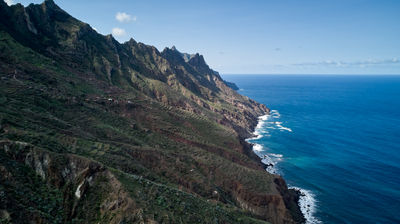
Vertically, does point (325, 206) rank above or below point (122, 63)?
below

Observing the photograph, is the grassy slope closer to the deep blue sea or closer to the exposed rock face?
the exposed rock face

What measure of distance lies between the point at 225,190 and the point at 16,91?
189 ft

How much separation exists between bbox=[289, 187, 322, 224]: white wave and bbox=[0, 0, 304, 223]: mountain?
2420 millimetres

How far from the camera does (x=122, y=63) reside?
436 ft

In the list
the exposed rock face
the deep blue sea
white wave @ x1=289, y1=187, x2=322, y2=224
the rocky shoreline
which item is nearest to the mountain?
the exposed rock face

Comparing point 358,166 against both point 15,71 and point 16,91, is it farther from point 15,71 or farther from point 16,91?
point 15,71

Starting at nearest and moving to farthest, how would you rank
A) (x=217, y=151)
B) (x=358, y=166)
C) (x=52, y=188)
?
(x=52, y=188) → (x=217, y=151) → (x=358, y=166)

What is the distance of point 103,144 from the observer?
49.9 meters

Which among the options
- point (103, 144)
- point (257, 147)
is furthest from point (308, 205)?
point (103, 144)

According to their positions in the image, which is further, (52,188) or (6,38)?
(6,38)

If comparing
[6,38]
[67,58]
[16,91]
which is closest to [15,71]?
[16,91]

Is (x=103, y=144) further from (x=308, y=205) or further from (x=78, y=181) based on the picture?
(x=308, y=205)

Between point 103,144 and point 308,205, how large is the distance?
56908mm

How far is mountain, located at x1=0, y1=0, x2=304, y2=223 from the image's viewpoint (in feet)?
93.4
